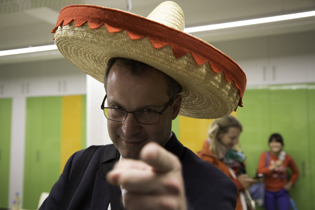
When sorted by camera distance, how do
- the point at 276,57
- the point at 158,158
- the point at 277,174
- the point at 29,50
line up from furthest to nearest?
the point at 276,57
the point at 277,174
the point at 29,50
the point at 158,158

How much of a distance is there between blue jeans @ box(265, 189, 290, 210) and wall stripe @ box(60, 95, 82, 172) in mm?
3467

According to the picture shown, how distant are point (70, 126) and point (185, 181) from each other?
471cm

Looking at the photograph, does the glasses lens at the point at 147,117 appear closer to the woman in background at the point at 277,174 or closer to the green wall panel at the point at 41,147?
the woman in background at the point at 277,174

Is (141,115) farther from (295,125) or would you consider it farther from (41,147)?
(41,147)

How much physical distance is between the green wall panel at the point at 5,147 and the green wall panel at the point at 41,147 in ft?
1.64

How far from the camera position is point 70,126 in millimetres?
5148

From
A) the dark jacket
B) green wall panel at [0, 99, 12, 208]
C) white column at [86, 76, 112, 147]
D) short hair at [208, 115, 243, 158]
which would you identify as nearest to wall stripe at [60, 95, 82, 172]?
green wall panel at [0, 99, 12, 208]

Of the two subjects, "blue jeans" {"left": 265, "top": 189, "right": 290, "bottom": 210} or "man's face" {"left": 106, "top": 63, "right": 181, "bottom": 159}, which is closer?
"man's face" {"left": 106, "top": 63, "right": 181, "bottom": 159}

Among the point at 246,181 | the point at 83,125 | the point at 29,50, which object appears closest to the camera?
the point at 246,181

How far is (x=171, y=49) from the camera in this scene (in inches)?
26.9

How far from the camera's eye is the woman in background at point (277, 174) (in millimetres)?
3879

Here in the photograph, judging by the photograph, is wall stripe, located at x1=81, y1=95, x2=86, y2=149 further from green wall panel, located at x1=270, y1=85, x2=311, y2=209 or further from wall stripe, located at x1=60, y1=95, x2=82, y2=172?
green wall panel, located at x1=270, y1=85, x2=311, y2=209

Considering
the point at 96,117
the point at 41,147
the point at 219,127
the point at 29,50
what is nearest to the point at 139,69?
the point at 219,127

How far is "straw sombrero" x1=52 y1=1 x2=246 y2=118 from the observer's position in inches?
26.1
